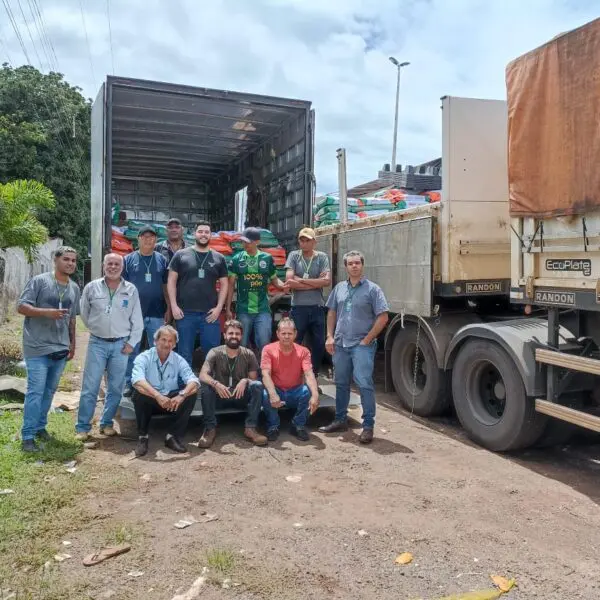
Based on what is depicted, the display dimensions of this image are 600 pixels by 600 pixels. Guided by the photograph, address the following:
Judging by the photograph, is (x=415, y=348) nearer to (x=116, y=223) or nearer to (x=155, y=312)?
(x=155, y=312)

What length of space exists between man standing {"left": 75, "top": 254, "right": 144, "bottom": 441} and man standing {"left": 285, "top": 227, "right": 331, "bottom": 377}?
1.84m

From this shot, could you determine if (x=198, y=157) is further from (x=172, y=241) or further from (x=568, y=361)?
(x=568, y=361)

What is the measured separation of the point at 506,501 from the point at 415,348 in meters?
2.75

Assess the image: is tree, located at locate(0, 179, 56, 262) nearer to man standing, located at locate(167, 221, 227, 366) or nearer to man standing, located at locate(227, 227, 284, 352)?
man standing, located at locate(167, 221, 227, 366)

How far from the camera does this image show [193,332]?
6.08 m

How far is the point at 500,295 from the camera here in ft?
20.0

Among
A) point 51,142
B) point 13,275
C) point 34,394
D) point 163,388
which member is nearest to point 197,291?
point 163,388

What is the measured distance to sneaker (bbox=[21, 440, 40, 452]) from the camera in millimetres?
4809

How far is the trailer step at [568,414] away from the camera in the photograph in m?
4.35

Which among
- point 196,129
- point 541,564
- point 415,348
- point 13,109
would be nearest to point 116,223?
point 196,129

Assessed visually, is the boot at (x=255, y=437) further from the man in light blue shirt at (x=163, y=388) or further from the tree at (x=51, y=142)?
the tree at (x=51, y=142)

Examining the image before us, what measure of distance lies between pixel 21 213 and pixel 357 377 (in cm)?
518

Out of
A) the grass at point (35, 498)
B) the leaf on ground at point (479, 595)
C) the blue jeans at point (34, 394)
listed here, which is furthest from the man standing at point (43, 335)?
the leaf on ground at point (479, 595)

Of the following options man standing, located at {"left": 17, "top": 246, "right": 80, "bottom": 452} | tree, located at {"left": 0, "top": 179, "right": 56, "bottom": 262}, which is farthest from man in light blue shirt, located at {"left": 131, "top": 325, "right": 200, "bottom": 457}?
tree, located at {"left": 0, "top": 179, "right": 56, "bottom": 262}
